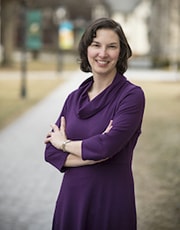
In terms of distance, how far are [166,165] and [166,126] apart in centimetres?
472

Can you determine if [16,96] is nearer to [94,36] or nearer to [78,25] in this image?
[94,36]

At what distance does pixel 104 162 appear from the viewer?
289 centimetres

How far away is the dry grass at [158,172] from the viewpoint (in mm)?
6043

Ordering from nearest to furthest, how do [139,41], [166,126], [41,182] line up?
[41,182] < [166,126] < [139,41]

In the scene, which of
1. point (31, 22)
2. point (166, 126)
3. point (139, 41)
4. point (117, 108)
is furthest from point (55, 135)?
point (139, 41)

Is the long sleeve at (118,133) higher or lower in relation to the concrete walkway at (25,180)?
higher

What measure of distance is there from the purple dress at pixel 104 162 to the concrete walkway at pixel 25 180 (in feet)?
8.74

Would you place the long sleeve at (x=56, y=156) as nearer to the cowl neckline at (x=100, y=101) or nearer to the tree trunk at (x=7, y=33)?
the cowl neckline at (x=100, y=101)

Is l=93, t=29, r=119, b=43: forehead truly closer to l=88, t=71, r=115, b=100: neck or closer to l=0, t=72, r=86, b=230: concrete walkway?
l=88, t=71, r=115, b=100: neck

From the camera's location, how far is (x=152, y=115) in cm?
1559

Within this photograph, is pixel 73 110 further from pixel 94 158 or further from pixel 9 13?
pixel 9 13

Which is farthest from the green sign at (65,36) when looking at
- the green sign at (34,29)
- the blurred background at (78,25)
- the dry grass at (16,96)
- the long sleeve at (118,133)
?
the long sleeve at (118,133)

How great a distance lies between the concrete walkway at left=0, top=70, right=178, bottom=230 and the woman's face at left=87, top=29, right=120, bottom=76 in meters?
2.92

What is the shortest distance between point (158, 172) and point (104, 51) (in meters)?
5.65
